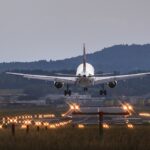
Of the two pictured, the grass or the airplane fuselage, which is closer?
Answer: the grass

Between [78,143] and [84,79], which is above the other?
[84,79]

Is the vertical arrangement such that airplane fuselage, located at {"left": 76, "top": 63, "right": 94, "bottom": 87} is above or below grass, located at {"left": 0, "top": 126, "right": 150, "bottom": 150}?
above

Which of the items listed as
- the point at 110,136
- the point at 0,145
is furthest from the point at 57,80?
the point at 0,145

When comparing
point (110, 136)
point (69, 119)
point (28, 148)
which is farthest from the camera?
point (69, 119)

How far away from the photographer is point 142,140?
1783 inches

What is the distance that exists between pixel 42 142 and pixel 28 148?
3588 millimetres

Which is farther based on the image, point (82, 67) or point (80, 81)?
point (82, 67)

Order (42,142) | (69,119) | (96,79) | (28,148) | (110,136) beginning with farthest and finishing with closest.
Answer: (96,79), (69,119), (110,136), (42,142), (28,148)

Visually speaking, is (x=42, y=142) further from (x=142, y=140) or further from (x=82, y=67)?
(x=82, y=67)

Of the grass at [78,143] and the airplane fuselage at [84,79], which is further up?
the airplane fuselage at [84,79]

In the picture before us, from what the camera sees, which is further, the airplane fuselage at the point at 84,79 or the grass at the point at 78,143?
the airplane fuselage at the point at 84,79

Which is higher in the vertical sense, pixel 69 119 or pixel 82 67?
pixel 82 67

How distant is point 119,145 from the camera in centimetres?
4225

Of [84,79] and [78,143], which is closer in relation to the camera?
[78,143]
